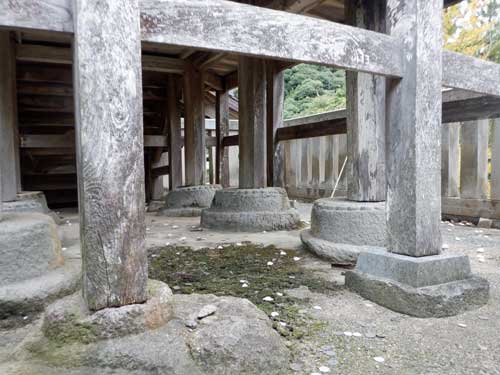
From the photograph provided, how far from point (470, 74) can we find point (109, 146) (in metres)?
2.35

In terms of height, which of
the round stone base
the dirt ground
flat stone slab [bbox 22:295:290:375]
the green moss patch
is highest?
the round stone base

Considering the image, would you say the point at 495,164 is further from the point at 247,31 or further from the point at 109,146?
the point at 109,146

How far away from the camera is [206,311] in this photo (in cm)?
173

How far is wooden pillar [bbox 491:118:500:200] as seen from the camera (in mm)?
4551

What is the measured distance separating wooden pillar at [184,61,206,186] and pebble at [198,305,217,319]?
4635 mm

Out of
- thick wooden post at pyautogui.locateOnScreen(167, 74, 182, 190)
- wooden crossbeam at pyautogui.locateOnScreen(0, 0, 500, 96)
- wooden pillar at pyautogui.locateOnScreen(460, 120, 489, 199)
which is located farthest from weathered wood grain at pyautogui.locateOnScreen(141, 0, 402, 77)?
thick wooden post at pyautogui.locateOnScreen(167, 74, 182, 190)

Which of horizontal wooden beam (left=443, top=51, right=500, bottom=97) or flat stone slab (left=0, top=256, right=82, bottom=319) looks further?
horizontal wooden beam (left=443, top=51, right=500, bottom=97)

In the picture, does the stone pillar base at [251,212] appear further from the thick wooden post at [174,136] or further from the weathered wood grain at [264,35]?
the weathered wood grain at [264,35]

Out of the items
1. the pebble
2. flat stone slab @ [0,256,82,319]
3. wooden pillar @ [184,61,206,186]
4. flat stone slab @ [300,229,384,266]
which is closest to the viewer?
the pebble

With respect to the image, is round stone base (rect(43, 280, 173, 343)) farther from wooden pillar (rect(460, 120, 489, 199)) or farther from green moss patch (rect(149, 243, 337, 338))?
wooden pillar (rect(460, 120, 489, 199))

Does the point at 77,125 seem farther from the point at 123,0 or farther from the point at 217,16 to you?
the point at 217,16

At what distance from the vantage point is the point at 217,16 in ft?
5.72

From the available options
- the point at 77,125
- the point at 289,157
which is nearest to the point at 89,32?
the point at 77,125

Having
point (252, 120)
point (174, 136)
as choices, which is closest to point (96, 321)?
point (252, 120)
